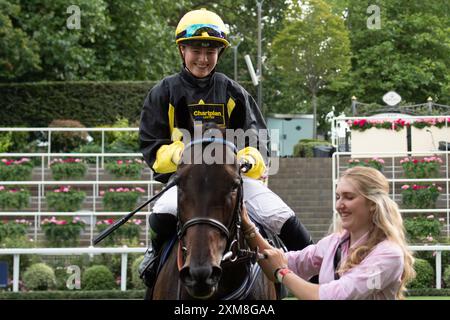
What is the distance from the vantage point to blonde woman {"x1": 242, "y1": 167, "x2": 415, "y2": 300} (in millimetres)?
4457

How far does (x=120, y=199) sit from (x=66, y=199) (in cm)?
115

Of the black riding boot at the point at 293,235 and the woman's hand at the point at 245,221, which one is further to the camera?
the black riding boot at the point at 293,235

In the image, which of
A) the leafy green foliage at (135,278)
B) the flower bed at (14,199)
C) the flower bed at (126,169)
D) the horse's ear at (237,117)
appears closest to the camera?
the horse's ear at (237,117)

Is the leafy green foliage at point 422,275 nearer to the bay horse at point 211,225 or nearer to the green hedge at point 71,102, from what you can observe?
the bay horse at point 211,225

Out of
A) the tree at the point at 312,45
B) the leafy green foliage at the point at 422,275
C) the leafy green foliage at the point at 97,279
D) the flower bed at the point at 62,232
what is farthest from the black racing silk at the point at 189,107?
the tree at the point at 312,45

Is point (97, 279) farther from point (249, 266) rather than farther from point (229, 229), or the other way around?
point (229, 229)

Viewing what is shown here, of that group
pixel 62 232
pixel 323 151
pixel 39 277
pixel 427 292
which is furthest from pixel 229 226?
pixel 323 151

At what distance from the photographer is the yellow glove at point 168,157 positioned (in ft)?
19.4

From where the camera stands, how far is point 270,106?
49.9m

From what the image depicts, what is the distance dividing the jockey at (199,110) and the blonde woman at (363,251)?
1.51m

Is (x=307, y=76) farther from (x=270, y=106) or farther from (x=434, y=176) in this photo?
(x=434, y=176)
